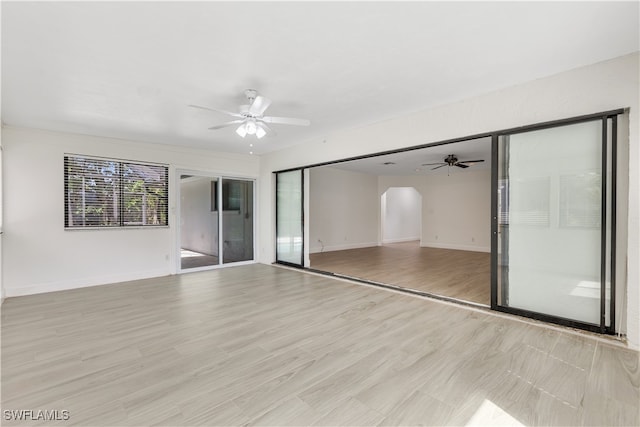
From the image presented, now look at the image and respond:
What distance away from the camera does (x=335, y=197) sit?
9.06 meters

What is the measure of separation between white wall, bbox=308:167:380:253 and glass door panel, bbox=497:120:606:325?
5603 millimetres

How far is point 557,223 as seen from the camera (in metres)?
3.04

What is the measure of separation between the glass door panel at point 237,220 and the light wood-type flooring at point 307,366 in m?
2.77

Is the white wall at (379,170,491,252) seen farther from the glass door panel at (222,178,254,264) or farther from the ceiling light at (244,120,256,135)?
the ceiling light at (244,120,256,135)

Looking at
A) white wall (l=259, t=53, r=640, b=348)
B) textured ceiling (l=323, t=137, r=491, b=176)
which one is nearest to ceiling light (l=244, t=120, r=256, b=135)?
white wall (l=259, t=53, r=640, b=348)

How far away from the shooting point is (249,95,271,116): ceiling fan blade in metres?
2.99

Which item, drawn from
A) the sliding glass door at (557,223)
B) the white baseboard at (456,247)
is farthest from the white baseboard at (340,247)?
the sliding glass door at (557,223)

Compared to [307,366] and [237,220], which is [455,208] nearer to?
[237,220]

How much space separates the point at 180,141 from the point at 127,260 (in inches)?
94.3

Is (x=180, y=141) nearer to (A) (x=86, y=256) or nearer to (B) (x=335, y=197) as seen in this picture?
(A) (x=86, y=256)

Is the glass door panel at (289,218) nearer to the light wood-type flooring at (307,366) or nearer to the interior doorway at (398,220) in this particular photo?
the interior doorway at (398,220)

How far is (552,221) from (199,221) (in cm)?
607

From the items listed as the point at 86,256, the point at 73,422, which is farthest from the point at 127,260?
the point at 73,422

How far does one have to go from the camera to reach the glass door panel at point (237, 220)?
21.4 feet
